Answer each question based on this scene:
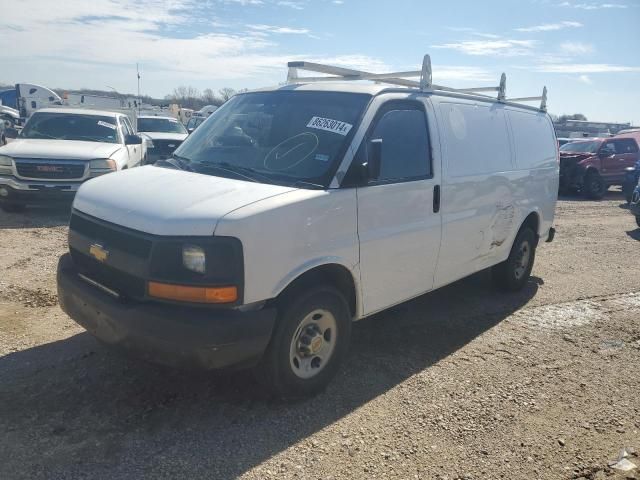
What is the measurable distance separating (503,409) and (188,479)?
2184 mm

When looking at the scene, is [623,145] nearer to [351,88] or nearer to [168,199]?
[351,88]

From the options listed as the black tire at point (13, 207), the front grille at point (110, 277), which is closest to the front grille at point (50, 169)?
the black tire at point (13, 207)

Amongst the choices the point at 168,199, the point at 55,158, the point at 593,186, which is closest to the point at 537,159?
→ the point at 168,199

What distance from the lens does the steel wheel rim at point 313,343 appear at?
346 cm

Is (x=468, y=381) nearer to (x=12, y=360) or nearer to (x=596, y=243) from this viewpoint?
(x=12, y=360)

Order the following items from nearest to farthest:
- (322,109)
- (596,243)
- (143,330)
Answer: (143,330)
(322,109)
(596,243)

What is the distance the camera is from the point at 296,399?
3502mm

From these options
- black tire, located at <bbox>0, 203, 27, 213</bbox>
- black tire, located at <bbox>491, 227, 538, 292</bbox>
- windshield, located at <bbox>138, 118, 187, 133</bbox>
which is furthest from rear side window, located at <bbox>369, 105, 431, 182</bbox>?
windshield, located at <bbox>138, 118, 187, 133</bbox>

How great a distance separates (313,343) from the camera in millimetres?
3514

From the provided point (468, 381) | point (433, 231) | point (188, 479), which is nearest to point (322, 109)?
point (433, 231)

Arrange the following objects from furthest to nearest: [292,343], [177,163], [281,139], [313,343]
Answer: [177,163], [281,139], [313,343], [292,343]

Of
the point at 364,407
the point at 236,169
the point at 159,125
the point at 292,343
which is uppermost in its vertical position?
the point at 159,125

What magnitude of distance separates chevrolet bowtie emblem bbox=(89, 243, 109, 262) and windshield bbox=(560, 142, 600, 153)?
17.3 metres

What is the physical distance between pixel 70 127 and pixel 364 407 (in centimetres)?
854
